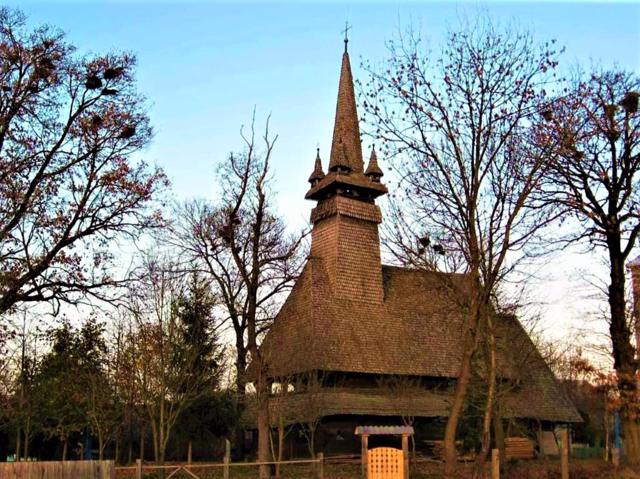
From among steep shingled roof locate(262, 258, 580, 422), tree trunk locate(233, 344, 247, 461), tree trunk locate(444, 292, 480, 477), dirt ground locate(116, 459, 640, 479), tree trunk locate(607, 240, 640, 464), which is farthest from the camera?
steep shingled roof locate(262, 258, 580, 422)

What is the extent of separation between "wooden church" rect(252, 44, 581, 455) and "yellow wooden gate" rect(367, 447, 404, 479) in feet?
31.4

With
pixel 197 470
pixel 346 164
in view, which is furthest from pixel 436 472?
pixel 346 164

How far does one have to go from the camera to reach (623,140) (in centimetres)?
2114

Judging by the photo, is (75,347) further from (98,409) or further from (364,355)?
(364,355)

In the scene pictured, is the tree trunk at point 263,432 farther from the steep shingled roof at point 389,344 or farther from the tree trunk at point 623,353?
the tree trunk at point 623,353

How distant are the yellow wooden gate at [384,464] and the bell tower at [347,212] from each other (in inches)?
686

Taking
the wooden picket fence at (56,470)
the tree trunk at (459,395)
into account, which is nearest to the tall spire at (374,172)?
the tree trunk at (459,395)

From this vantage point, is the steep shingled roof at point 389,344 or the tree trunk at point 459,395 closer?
the tree trunk at point 459,395

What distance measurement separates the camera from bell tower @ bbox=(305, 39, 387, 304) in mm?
37031

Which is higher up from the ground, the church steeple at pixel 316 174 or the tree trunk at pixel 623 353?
the church steeple at pixel 316 174

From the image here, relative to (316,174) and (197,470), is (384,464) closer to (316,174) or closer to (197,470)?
(197,470)

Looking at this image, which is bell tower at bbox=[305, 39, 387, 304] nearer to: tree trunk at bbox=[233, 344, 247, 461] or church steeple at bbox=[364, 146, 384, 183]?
church steeple at bbox=[364, 146, 384, 183]

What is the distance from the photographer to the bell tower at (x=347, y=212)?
121ft

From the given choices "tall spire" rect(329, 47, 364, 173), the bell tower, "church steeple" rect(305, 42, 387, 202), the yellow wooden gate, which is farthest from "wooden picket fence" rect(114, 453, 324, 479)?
"tall spire" rect(329, 47, 364, 173)
